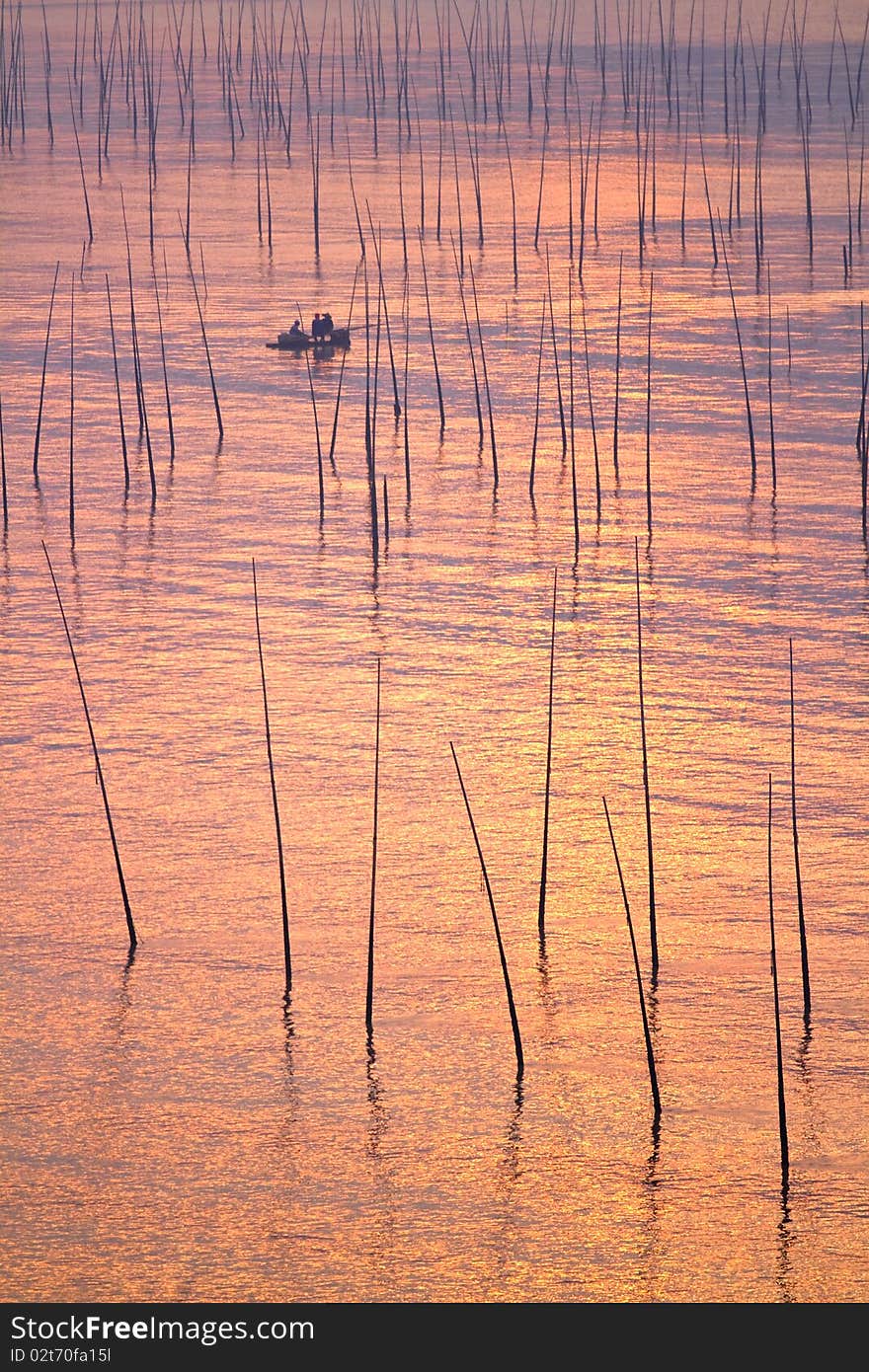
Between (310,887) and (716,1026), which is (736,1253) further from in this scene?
(310,887)

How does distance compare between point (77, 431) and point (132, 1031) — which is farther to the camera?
point (77, 431)

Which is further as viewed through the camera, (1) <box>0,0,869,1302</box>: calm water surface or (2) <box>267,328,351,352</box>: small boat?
(2) <box>267,328,351,352</box>: small boat

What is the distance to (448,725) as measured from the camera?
863 cm

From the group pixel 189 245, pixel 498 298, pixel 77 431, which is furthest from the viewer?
pixel 189 245

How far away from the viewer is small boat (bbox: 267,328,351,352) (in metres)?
14.8

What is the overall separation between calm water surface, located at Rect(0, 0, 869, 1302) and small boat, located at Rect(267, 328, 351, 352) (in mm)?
131

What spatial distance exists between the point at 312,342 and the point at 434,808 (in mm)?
7473

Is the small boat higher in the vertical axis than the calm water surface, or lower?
higher

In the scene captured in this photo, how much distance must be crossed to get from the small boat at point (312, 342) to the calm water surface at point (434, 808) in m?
0.13

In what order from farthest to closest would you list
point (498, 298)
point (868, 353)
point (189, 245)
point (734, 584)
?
point (189, 245) < point (498, 298) < point (868, 353) < point (734, 584)

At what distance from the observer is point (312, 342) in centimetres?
1480

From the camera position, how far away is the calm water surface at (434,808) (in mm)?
5418
